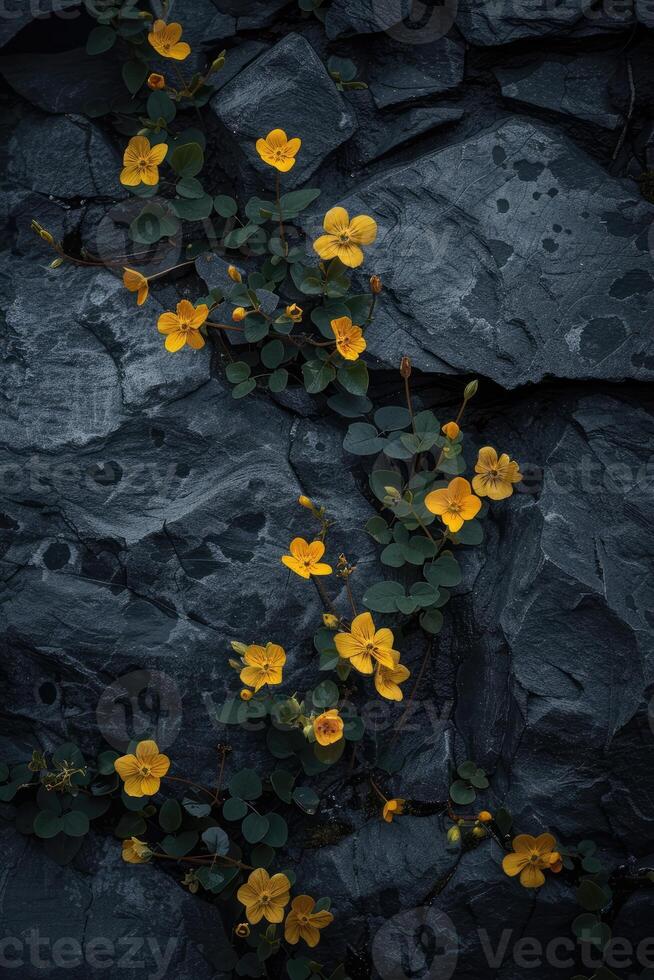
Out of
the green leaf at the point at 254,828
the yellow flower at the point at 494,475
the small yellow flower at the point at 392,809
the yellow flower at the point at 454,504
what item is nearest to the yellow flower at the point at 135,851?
the green leaf at the point at 254,828

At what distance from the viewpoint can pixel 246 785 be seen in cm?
308

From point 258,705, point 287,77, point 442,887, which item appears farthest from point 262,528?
point 287,77

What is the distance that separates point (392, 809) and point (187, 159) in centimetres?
229

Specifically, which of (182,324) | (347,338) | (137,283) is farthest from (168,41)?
(347,338)

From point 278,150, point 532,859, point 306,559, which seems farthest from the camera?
point 278,150

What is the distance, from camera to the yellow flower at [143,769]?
9.60 ft

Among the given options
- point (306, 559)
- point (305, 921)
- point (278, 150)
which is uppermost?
point (278, 150)

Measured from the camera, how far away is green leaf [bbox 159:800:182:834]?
304 cm

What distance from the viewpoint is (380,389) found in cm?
331

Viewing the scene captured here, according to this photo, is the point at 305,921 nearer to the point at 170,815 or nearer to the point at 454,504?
the point at 170,815

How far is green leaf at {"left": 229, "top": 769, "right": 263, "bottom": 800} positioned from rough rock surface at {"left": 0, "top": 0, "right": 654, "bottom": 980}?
117mm

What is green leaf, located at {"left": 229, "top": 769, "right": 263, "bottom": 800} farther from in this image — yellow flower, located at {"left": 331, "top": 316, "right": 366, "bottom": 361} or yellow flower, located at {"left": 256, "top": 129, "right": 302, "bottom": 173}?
yellow flower, located at {"left": 256, "top": 129, "right": 302, "bottom": 173}

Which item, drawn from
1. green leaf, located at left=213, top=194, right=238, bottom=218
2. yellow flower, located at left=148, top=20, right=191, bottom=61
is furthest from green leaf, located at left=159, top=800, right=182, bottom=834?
yellow flower, located at left=148, top=20, right=191, bottom=61

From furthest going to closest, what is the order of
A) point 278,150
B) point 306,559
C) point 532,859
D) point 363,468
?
point 363,468 → point 278,150 → point 306,559 → point 532,859
